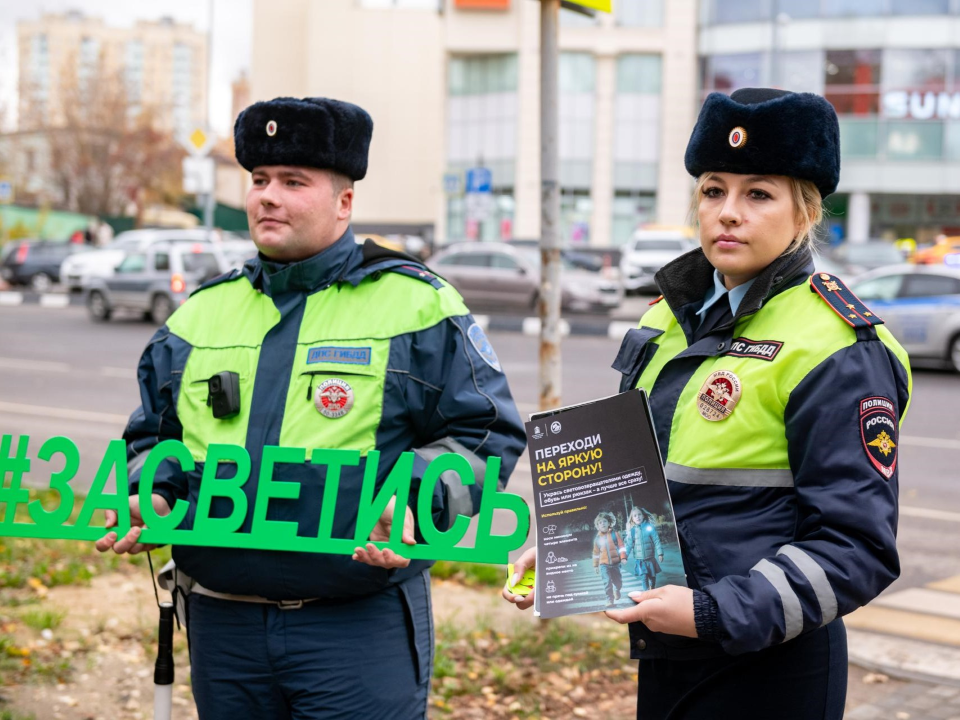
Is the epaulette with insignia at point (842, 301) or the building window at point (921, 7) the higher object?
the building window at point (921, 7)

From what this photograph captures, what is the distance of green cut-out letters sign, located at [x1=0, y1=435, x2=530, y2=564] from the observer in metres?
2.34

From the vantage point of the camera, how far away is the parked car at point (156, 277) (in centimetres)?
2133

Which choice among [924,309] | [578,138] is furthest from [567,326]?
[578,138]

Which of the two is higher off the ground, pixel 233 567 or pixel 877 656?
pixel 233 567

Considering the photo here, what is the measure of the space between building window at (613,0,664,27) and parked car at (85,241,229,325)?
78.2 feet

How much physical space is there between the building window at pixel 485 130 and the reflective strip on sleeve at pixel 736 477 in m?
Result: 39.7

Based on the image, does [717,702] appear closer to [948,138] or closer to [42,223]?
[948,138]

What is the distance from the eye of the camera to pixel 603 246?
4156 cm

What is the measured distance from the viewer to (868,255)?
27.6 m

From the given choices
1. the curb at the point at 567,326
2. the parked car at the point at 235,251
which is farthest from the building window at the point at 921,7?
the parked car at the point at 235,251

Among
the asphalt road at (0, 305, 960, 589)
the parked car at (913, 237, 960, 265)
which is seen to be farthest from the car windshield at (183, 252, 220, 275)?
the parked car at (913, 237, 960, 265)

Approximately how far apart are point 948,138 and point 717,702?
39.5 meters

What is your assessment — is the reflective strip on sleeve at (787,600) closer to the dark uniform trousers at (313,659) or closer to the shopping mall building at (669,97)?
the dark uniform trousers at (313,659)

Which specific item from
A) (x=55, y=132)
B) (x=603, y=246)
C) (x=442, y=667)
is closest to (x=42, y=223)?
(x=55, y=132)
